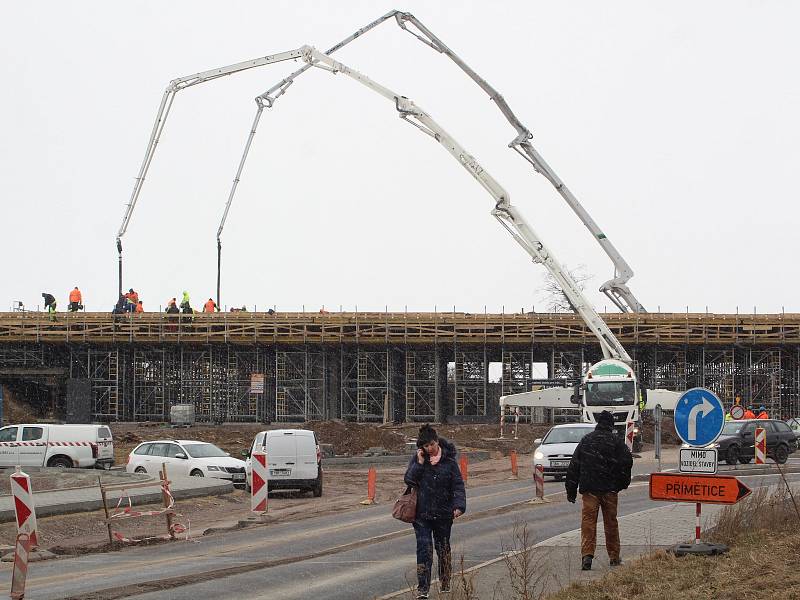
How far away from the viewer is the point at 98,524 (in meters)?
21.2

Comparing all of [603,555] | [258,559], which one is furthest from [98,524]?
[603,555]

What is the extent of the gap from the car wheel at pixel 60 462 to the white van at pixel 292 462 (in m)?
9.14

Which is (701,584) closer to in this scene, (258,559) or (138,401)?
(258,559)

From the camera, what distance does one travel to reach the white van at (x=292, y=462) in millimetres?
26609

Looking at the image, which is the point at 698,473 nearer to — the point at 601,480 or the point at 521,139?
the point at 601,480

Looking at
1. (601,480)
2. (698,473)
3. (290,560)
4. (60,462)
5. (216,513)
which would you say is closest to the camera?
(601,480)

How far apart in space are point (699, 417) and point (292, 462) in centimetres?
1566

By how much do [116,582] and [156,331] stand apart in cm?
4966

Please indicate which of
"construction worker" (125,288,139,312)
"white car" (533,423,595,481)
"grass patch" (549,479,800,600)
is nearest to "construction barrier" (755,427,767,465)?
"white car" (533,423,595,481)

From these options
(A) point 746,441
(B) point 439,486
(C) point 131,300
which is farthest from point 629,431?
(C) point 131,300

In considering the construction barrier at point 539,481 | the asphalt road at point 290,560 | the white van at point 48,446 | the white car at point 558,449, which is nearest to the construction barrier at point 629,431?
the white car at point 558,449

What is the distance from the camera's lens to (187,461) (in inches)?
1183

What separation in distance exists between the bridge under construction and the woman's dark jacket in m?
46.4

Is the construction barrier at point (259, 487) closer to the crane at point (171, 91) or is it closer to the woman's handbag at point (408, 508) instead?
the woman's handbag at point (408, 508)
